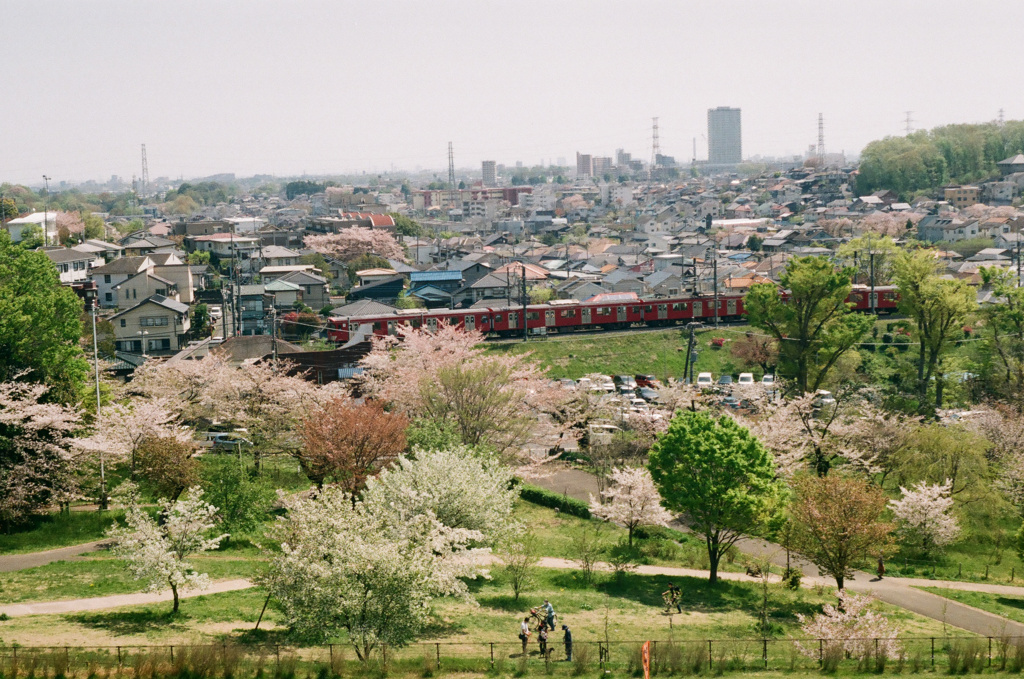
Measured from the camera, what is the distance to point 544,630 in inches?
714

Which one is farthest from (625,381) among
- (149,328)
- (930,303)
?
(149,328)

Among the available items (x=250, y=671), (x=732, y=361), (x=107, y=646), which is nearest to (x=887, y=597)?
(x=250, y=671)

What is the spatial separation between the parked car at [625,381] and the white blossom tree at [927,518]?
651 inches

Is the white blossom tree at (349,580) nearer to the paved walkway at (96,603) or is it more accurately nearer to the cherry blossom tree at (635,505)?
the paved walkway at (96,603)

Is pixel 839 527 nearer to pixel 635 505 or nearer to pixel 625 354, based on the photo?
pixel 635 505

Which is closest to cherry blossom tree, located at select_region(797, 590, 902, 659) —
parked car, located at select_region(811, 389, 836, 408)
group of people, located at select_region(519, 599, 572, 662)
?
group of people, located at select_region(519, 599, 572, 662)

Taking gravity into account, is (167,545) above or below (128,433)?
below

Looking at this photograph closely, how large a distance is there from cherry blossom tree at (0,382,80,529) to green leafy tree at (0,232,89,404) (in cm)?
149

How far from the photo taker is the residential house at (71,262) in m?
57.7

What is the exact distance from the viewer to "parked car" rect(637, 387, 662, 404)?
41194mm

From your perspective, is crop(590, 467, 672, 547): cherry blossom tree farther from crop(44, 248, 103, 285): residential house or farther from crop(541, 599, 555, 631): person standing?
crop(44, 248, 103, 285): residential house

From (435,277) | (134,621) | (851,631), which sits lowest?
(851,631)

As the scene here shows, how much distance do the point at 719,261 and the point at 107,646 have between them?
66896 mm

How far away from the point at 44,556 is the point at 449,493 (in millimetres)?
9279
